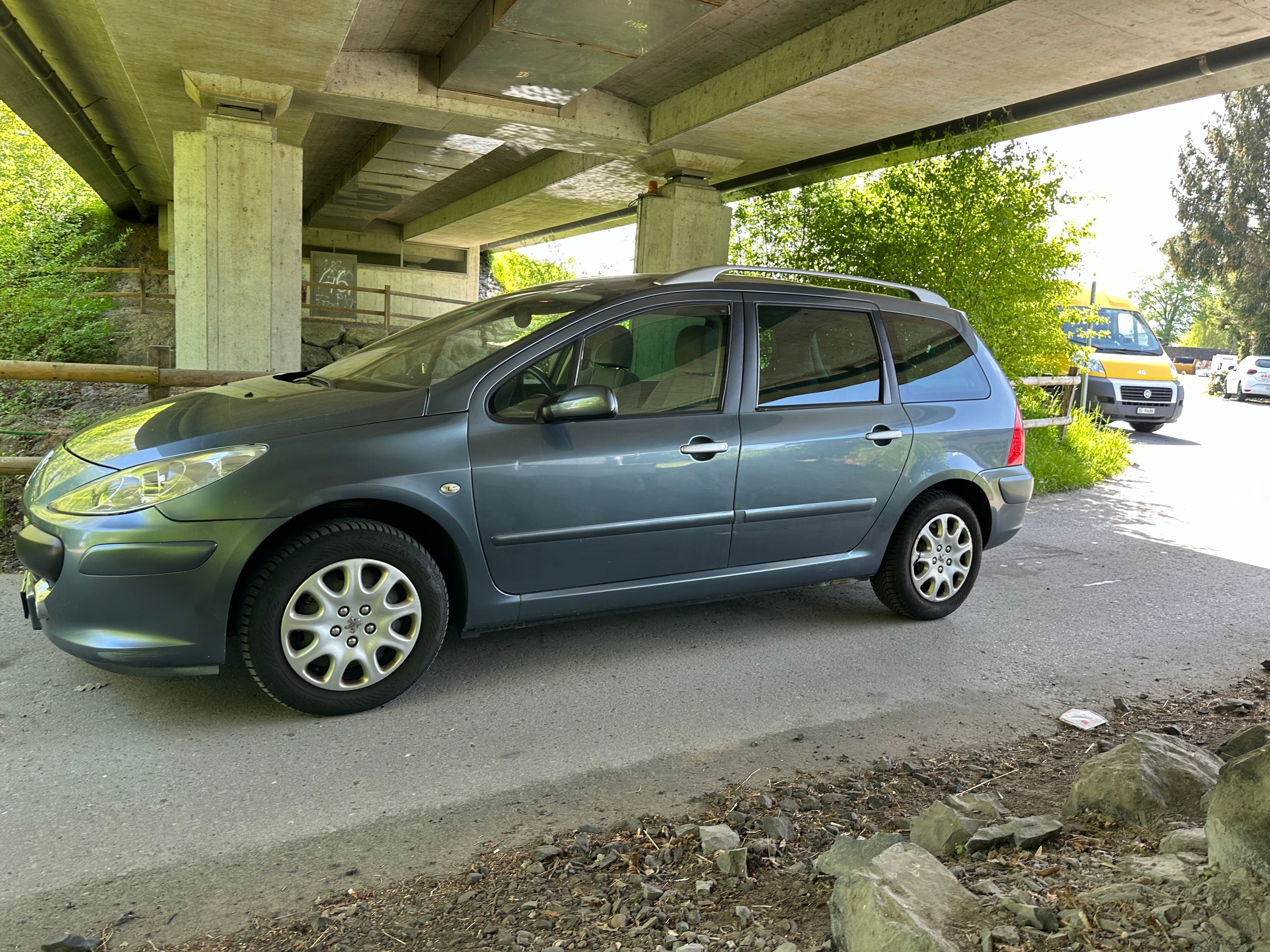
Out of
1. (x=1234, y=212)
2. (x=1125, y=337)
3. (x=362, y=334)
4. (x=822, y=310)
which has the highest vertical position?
(x=1234, y=212)

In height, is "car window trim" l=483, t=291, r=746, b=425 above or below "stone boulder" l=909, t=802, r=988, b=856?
above

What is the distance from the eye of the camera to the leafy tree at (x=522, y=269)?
41.2m

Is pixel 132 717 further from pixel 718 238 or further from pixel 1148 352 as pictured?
pixel 1148 352

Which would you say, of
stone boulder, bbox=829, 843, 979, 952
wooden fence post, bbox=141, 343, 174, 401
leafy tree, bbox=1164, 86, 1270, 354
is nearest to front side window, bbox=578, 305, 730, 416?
stone boulder, bbox=829, 843, 979, 952

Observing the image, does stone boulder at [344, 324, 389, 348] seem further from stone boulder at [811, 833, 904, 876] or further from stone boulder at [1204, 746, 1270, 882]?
stone boulder at [1204, 746, 1270, 882]

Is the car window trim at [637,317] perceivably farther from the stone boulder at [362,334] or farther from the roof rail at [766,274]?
the stone boulder at [362,334]

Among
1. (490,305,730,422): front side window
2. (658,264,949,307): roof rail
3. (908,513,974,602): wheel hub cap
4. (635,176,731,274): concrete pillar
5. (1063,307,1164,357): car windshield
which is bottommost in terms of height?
(908,513,974,602): wheel hub cap

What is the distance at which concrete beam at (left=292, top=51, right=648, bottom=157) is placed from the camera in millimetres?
10688

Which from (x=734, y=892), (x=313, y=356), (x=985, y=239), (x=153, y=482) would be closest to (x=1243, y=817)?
(x=734, y=892)

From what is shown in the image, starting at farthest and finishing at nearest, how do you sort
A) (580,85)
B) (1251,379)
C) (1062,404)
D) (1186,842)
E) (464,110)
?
(1251,379)
(1062,404)
(464,110)
(580,85)
(1186,842)

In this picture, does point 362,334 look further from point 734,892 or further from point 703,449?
point 734,892

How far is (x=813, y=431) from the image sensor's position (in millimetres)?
4680

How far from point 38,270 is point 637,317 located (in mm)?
15198

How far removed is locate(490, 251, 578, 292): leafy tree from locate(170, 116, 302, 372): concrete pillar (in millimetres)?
29543
